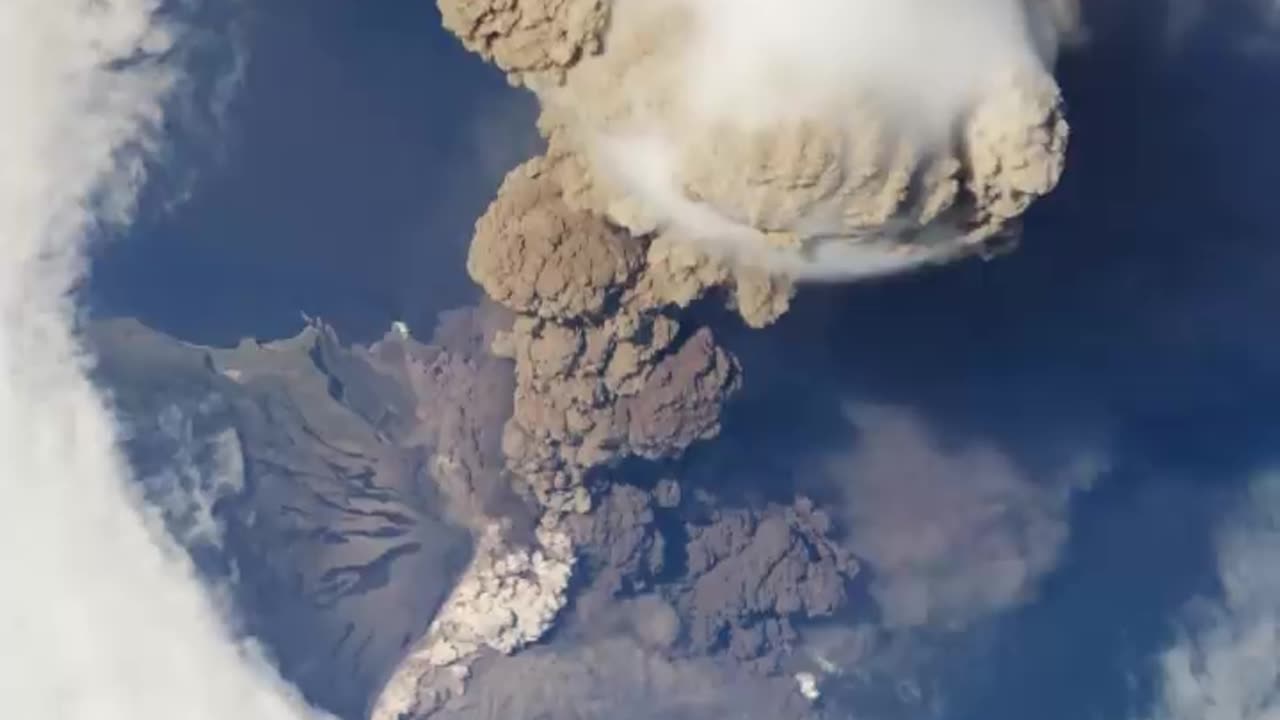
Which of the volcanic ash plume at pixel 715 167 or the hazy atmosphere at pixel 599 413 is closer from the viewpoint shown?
the volcanic ash plume at pixel 715 167

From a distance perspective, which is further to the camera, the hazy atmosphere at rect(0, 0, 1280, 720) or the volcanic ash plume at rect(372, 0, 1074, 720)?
the hazy atmosphere at rect(0, 0, 1280, 720)

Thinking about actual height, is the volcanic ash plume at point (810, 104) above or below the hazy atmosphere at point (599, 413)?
above

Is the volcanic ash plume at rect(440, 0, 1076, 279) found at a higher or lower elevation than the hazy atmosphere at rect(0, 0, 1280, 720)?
higher

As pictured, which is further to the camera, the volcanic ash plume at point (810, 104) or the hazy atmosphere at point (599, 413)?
the hazy atmosphere at point (599, 413)

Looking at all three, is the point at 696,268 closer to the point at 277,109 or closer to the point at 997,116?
the point at 997,116

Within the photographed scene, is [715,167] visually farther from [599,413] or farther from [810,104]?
[599,413]

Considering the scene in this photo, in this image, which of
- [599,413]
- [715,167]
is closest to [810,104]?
[715,167]

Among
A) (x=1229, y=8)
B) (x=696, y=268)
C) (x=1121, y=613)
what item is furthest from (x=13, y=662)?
Result: (x=1229, y=8)

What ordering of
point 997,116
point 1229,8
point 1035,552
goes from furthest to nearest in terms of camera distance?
point 1035,552 < point 1229,8 < point 997,116
